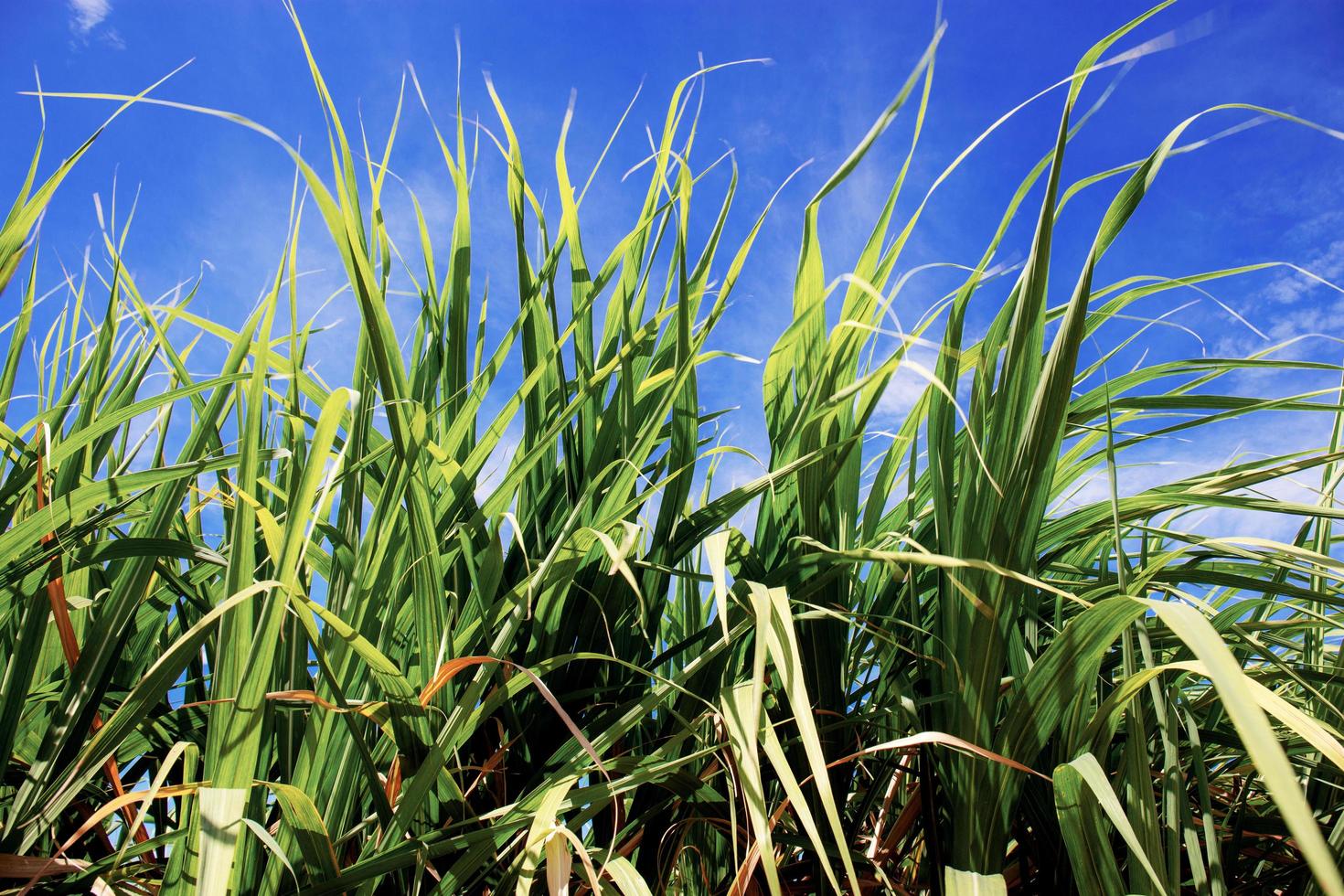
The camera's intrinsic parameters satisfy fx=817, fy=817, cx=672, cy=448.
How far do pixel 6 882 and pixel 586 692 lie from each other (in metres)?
0.30

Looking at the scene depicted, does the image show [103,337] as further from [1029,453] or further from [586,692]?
[1029,453]

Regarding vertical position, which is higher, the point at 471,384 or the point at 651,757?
the point at 471,384

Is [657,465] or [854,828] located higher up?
[657,465]

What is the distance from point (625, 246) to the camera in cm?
64

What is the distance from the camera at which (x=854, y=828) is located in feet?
1.70

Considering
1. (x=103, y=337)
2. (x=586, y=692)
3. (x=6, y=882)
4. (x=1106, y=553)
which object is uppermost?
(x=103, y=337)

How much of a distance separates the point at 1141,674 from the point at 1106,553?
0.73ft

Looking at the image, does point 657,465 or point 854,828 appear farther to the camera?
point 657,465

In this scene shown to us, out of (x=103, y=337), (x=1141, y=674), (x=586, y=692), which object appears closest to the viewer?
(x=1141, y=674)

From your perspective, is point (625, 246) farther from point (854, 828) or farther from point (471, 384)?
point (854, 828)

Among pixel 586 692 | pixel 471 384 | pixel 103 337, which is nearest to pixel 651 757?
pixel 586 692

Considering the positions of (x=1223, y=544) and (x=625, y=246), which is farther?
(x=625, y=246)

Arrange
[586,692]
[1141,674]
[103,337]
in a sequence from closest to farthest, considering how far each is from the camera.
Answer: [1141,674] < [586,692] < [103,337]

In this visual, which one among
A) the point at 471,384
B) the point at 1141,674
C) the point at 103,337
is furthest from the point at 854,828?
the point at 103,337
